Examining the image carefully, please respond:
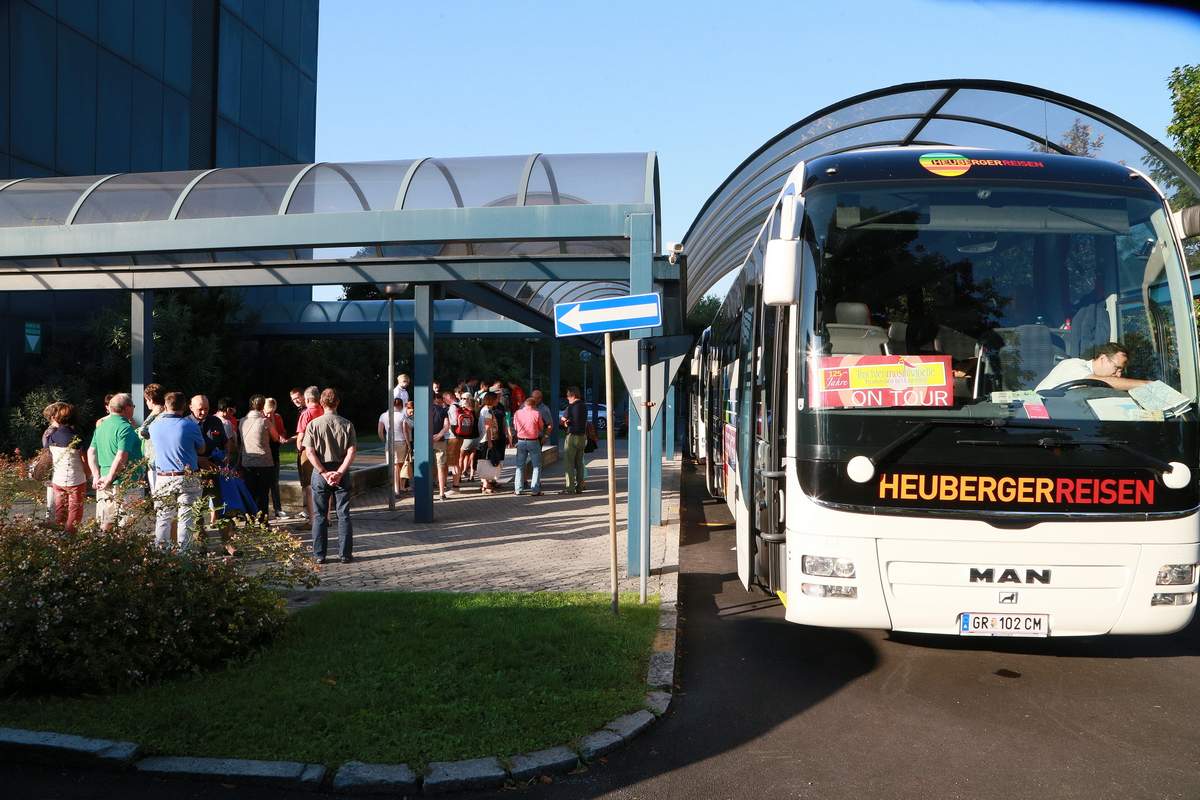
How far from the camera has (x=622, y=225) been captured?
9758mm

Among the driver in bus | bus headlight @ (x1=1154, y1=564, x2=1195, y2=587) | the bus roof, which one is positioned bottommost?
bus headlight @ (x1=1154, y1=564, x2=1195, y2=587)

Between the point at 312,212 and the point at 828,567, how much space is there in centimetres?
750

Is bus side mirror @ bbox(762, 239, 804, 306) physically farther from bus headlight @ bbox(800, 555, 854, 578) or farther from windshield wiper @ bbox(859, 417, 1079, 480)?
bus headlight @ bbox(800, 555, 854, 578)

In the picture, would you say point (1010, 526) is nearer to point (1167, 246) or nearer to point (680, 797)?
point (1167, 246)

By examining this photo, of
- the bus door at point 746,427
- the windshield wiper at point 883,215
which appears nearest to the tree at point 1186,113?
the bus door at point 746,427

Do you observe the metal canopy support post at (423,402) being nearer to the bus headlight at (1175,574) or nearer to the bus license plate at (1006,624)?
the bus license plate at (1006,624)

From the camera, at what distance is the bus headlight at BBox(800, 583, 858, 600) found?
5.83 metres

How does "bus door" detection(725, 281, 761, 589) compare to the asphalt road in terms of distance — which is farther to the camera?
"bus door" detection(725, 281, 761, 589)

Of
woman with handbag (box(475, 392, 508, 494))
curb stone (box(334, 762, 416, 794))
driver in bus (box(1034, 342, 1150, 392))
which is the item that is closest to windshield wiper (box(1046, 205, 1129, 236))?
driver in bus (box(1034, 342, 1150, 392))

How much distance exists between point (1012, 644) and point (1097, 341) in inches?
104

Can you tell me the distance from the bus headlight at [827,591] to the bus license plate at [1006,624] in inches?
26.3

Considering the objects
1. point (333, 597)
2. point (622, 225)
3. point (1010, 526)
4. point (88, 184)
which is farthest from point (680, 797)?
point (88, 184)

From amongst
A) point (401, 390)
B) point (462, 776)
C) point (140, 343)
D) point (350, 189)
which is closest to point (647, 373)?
point (462, 776)

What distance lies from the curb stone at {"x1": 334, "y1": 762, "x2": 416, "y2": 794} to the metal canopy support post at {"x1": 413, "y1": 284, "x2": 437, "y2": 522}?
842 centimetres
